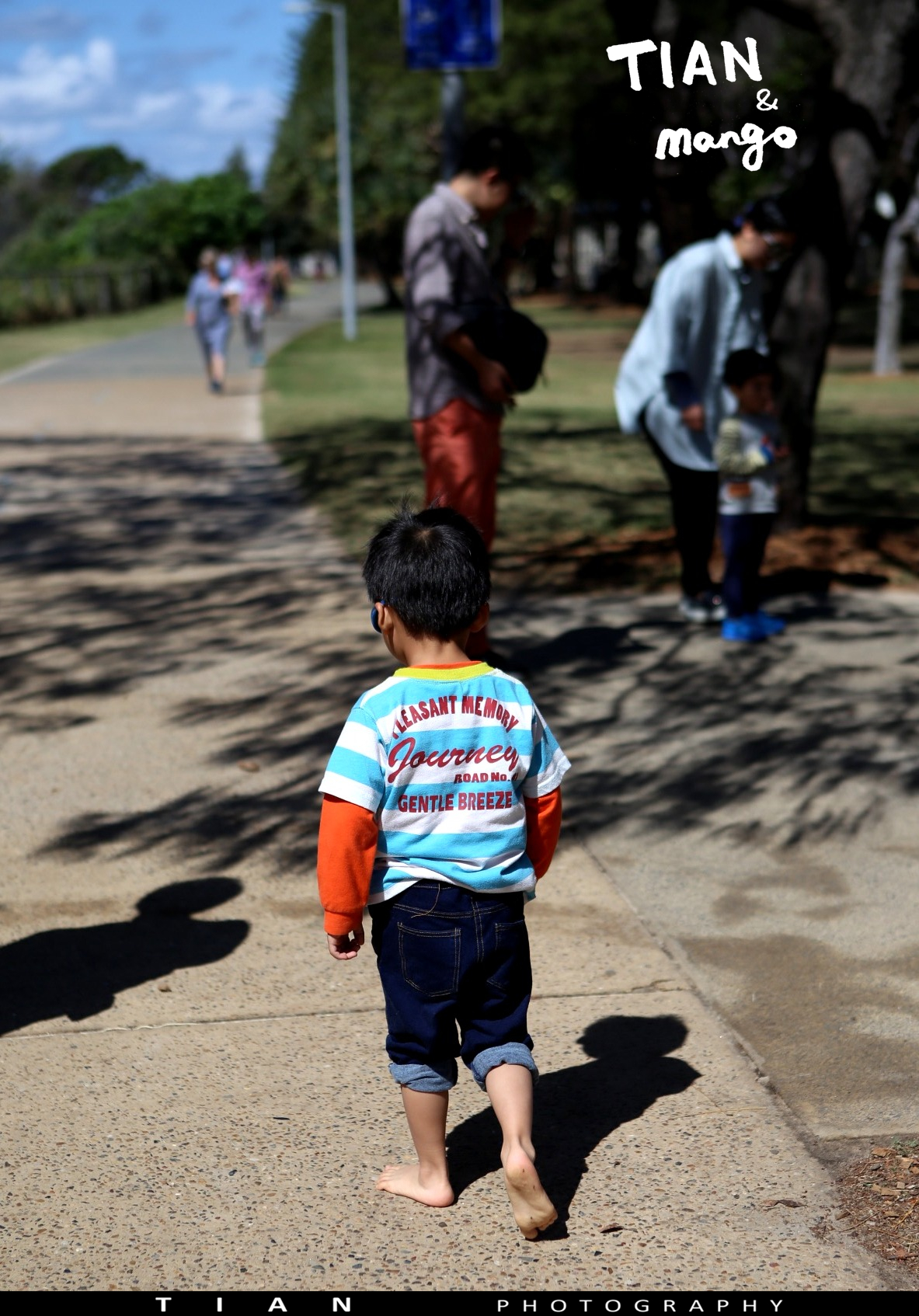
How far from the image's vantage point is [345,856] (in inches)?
106

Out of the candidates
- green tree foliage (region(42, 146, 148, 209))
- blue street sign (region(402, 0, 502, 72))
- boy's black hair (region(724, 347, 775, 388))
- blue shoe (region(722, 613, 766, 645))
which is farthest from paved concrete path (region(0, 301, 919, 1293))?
green tree foliage (region(42, 146, 148, 209))

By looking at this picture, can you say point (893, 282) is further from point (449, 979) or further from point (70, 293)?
point (70, 293)

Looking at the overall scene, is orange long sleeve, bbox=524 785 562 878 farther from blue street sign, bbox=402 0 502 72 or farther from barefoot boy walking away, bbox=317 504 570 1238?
blue street sign, bbox=402 0 502 72

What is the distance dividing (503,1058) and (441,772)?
0.55 meters

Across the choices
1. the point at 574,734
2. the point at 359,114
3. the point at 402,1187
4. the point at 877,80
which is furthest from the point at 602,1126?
the point at 359,114

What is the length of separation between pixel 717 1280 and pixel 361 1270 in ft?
2.00

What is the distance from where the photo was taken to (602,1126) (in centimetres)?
314

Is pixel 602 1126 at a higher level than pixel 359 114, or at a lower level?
lower

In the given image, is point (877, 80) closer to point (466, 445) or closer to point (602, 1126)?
point (466, 445)

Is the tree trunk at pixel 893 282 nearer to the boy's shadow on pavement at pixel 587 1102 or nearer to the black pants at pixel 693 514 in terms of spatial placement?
the black pants at pixel 693 514

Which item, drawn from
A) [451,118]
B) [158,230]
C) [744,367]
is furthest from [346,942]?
[158,230]

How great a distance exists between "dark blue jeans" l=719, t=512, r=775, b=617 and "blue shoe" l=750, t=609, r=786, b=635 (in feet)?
0.41

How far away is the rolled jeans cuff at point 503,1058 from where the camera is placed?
279cm

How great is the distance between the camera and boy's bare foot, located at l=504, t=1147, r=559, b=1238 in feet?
8.61
